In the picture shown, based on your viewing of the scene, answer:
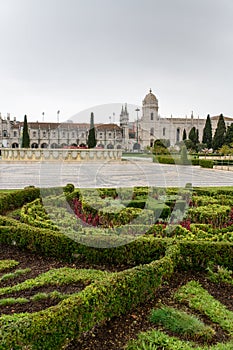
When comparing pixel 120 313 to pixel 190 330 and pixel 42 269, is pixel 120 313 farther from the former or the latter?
pixel 42 269

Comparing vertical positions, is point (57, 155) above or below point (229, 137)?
below

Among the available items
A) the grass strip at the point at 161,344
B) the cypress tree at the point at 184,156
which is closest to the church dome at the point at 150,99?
the cypress tree at the point at 184,156

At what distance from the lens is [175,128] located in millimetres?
76938

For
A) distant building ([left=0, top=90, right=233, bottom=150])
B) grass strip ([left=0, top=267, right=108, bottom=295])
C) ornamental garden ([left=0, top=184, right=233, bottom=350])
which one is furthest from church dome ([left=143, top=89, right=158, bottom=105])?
grass strip ([left=0, top=267, right=108, bottom=295])

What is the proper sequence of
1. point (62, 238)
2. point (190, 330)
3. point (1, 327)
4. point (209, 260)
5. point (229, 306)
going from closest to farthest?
point (1, 327) < point (190, 330) < point (229, 306) < point (209, 260) < point (62, 238)

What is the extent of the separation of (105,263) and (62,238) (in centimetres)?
80

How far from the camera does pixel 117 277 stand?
405 cm

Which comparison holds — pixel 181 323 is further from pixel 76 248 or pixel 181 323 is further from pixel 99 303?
pixel 76 248

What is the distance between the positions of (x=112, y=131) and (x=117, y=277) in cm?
5031

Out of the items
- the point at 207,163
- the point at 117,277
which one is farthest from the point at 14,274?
the point at 207,163

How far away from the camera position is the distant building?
167ft

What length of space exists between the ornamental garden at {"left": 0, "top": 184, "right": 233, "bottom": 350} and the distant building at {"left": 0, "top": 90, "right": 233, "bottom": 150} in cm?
3176

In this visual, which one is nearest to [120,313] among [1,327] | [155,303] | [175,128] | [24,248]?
[155,303]

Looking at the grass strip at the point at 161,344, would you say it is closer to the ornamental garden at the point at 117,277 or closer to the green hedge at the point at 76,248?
the ornamental garden at the point at 117,277
